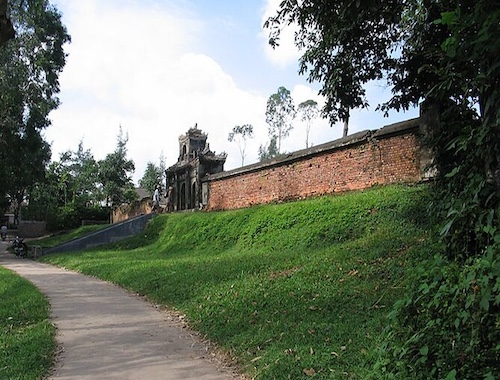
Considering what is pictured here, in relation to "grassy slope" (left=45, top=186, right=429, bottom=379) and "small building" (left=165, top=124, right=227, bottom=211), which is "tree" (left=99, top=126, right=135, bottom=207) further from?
"grassy slope" (left=45, top=186, right=429, bottom=379)

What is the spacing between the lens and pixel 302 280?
6551mm

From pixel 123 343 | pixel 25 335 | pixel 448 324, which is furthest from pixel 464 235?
pixel 25 335

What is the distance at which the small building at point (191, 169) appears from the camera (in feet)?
69.3

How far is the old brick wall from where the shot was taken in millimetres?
9797

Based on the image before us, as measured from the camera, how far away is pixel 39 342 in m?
5.12

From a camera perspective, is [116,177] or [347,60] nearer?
[347,60]

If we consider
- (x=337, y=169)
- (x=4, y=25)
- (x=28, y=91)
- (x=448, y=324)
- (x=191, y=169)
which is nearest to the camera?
(x=448, y=324)

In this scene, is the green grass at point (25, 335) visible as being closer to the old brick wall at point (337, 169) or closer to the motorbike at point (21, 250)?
the old brick wall at point (337, 169)

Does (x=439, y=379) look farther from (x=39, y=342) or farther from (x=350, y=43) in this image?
(x=350, y=43)

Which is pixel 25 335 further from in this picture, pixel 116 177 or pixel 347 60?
pixel 116 177

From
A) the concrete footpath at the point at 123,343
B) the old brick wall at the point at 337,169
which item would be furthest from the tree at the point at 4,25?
Answer: the old brick wall at the point at 337,169

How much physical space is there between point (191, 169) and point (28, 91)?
25.1 feet

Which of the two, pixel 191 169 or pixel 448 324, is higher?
pixel 191 169

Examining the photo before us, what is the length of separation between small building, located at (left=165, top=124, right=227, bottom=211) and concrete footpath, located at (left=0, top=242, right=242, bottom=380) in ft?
38.0
